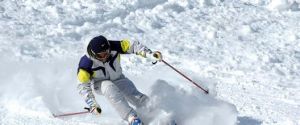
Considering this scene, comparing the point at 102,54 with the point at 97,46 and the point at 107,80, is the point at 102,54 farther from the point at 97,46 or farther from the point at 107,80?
the point at 107,80

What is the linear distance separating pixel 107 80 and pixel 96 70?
0.63 feet

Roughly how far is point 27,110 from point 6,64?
199cm

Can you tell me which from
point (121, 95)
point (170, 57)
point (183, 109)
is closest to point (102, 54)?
point (121, 95)

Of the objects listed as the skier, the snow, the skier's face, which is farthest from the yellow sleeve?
the snow

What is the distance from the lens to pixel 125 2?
12.2 metres

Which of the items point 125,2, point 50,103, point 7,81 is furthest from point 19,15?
point 50,103

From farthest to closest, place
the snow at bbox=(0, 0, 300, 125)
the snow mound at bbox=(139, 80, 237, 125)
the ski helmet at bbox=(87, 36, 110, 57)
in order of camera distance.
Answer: the snow at bbox=(0, 0, 300, 125) → the snow mound at bbox=(139, 80, 237, 125) → the ski helmet at bbox=(87, 36, 110, 57)

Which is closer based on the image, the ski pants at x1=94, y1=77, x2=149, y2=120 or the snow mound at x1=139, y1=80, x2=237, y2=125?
the ski pants at x1=94, y1=77, x2=149, y2=120

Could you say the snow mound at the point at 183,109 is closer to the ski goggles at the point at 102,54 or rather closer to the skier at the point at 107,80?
the skier at the point at 107,80

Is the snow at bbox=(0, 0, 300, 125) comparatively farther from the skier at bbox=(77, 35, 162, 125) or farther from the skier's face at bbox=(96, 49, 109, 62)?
the skier's face at bbox=(96, 49, 109, 62)

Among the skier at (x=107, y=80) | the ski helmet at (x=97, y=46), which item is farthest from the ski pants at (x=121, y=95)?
the ski helmet at (x=97, y=46)

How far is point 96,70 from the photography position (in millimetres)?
6840

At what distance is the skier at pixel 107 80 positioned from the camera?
662 centimetres

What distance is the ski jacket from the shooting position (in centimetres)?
669
